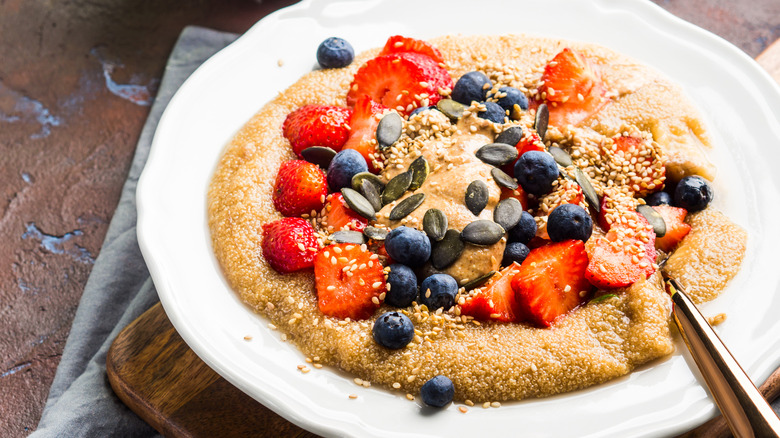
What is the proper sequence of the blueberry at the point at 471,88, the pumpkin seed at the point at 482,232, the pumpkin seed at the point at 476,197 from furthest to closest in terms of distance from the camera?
the blueberry at the point at 471,88 → the pumpkin seed at the point at 476,197 → the pumpkin seed at the point at 482,232

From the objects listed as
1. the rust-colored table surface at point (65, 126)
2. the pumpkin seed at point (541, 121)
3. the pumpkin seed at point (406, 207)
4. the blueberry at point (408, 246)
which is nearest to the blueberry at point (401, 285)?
the blueberry at point (408, 246)

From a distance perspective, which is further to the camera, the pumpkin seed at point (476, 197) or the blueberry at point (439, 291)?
the pumpkin seed at point (476, 197)

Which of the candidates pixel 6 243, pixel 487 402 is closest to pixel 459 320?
pixel 487 402

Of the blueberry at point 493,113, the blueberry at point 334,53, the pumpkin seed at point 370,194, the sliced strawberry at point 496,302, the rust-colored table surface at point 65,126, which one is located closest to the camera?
the sliced strawberry at point 496,302

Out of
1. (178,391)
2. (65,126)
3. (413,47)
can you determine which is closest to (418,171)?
(413,47)

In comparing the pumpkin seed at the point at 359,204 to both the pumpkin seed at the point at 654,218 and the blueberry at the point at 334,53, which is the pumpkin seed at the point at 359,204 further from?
the pumpkin seed at the point at 654,218

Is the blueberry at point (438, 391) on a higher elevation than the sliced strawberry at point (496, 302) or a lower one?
lower

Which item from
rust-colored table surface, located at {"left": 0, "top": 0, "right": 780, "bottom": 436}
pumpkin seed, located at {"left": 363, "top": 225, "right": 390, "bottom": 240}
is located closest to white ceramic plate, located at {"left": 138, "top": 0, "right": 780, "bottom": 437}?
pumpkin seed, located at {"left": 363, "top": 225, "right": 390, "bottom": 240}
